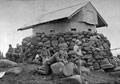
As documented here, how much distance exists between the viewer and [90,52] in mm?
16328

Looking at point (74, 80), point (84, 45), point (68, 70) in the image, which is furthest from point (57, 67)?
point (84, 45)

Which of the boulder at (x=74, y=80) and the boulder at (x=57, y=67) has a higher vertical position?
the boulder at (x=57, y=67)

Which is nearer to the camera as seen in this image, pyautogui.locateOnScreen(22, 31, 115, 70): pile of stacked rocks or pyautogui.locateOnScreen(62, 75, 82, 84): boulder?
pyautogui.locateOnScreen(62, 75, 82, 84): boulder

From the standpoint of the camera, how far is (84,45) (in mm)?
16578

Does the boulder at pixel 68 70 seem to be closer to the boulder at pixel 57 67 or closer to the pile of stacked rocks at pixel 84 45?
the boulder at pixel 57 67

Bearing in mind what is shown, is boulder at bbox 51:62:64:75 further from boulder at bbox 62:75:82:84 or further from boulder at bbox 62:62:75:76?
boulder at bbox 62:75:82:84

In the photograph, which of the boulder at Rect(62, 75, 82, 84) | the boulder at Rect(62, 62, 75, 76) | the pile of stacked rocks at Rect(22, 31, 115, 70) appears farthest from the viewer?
the pile of stacked rocks at Rect(22, 31, 115, 70)

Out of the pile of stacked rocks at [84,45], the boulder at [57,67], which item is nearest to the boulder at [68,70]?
the boulder at [57,67]

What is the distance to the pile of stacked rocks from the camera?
52.5 ft

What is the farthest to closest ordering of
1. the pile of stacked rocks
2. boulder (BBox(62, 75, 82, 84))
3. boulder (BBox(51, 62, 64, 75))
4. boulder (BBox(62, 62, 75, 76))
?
the pile of stacked rocks < boulder (BBox(51, 62, 64, 75)) < boulder (BBox(62, 62, 75, 76)) < boulder (BBox(62, 75, 82, 84))

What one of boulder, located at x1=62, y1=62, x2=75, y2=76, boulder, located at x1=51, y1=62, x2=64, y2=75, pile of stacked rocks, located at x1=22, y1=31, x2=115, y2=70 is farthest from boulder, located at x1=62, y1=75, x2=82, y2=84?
pile of stacked rocks, located at x1=22, y1=31, x2=115, y2=70

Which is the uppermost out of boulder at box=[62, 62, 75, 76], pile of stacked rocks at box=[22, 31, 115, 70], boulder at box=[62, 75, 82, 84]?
pile of stacked rocks at box=[22, 31, 115, 70]

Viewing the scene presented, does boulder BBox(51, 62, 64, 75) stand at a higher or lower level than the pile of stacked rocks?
lower

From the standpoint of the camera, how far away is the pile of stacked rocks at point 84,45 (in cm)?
1599
